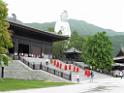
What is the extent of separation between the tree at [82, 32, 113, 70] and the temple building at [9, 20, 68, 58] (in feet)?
25.6

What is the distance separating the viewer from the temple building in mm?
60188

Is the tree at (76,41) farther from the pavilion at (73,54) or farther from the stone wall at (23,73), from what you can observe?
the stone wall at (23,73)

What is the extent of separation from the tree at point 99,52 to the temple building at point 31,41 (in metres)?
7.80

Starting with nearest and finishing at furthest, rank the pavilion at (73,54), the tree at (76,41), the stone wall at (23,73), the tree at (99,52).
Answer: the stone wall at (23,73), the tree at (99,52), the pavilion at (73,54), the tree at (76,41)

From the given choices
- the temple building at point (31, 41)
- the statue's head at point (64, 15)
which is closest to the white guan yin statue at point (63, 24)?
the statue's head at point (64, 15)

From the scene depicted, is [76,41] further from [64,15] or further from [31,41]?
[64,15]

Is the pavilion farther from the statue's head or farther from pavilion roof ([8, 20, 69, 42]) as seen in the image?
the statue's head

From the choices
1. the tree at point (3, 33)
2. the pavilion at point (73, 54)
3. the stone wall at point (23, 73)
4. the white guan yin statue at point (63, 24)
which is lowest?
the stone wall at point (23, 73)

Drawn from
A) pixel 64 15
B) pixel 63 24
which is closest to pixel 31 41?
pixel 63 24

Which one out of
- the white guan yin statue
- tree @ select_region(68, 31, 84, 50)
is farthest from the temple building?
the white guan yin statue

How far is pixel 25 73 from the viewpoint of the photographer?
1944 inches

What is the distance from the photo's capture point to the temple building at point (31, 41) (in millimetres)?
60188

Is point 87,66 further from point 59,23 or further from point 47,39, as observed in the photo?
point 59,23

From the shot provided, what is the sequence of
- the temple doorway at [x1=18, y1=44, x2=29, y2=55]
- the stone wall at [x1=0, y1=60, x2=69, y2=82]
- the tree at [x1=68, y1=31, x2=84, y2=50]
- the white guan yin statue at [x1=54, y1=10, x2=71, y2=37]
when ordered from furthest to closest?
the white guan yin statue at [x1=54, y1=10, x2=71, y2=37] < the tree at [x1=68, y1=31, x2=84, y2=50] < the temple doorway at [x1=18, y1=44, x2=29, y2=55] < the stone wall at [x1=0, y1=60, x2=69, y2=82]
